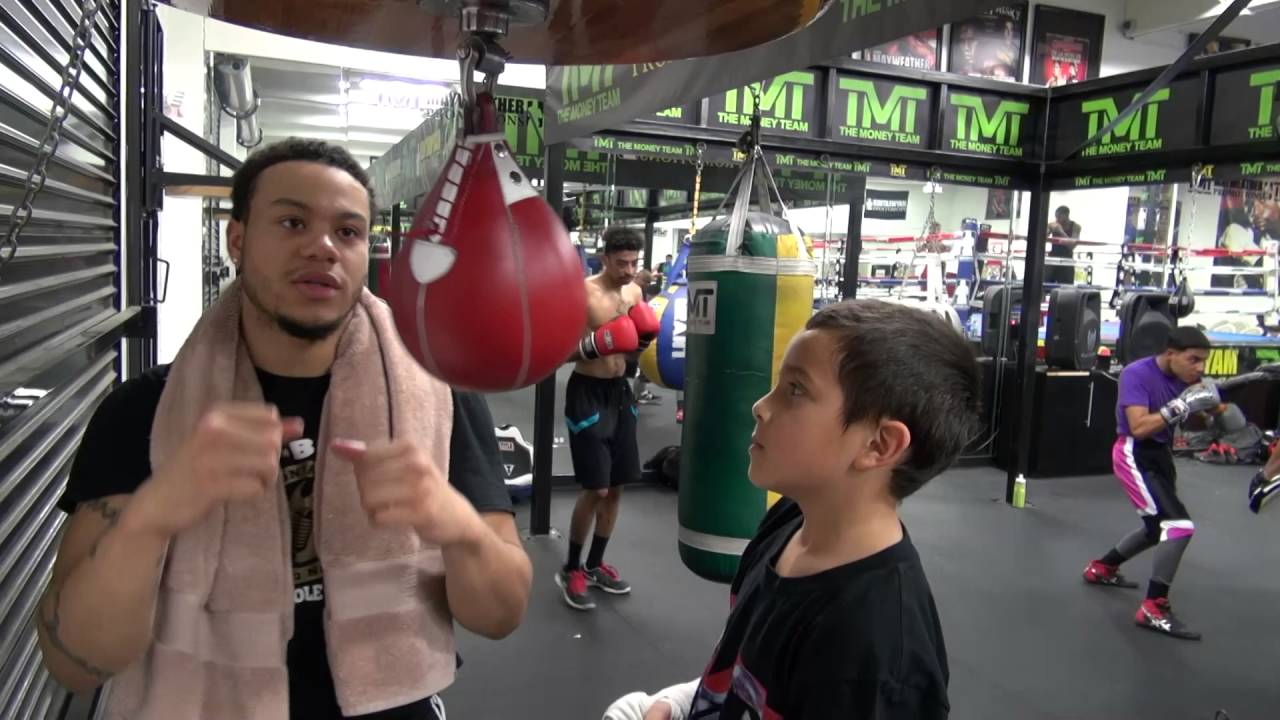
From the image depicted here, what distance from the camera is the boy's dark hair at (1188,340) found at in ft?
13.7

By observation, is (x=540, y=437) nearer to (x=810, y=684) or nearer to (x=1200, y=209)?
(x=810, y=684)

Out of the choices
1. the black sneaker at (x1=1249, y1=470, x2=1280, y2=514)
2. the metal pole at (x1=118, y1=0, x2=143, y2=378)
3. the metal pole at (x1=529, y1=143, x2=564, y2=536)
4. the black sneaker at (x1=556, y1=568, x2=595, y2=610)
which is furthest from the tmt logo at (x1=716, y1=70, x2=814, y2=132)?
the metal pole at (x1=118, y1=0, x2=143, y2=378)

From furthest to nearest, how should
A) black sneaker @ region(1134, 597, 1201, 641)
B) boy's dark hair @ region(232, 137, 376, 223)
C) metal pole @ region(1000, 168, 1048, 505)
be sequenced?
metal pole @ region(1000, 168, 1048, 505), black sneaker @ region(1134, 597, 1201, 641), boy's dark hair @ region(232, 137, 376, 223)

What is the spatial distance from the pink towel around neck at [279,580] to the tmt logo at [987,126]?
16.9 ft

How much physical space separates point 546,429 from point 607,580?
3.62ft

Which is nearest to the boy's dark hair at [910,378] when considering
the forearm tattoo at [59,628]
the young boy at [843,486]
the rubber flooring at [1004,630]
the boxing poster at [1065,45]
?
the young boy at [843,486]

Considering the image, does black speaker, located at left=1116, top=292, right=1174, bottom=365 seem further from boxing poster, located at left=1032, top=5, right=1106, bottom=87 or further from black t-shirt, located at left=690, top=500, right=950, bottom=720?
black t-shirt, located at left=690, top=500, right=950, bottom=720

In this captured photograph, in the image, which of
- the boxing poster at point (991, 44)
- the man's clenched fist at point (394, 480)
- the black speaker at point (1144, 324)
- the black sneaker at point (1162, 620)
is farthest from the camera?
the boxing poster at point (991, 44)

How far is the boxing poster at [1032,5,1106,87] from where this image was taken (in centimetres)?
934

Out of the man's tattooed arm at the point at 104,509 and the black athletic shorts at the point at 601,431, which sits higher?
the man's tattooed arm at the point at 104,509

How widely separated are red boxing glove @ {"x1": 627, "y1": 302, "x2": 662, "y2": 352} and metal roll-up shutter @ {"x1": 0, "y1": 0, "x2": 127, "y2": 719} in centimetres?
230

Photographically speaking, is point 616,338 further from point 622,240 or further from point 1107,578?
point 1107,578

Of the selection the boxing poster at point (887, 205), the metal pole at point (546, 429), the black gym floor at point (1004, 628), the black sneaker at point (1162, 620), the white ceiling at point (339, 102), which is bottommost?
the black gym floor at point (1004, 628)

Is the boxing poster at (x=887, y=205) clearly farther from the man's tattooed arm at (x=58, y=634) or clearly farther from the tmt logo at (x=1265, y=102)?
the man's tattooed arm at (x=58, y=634)
